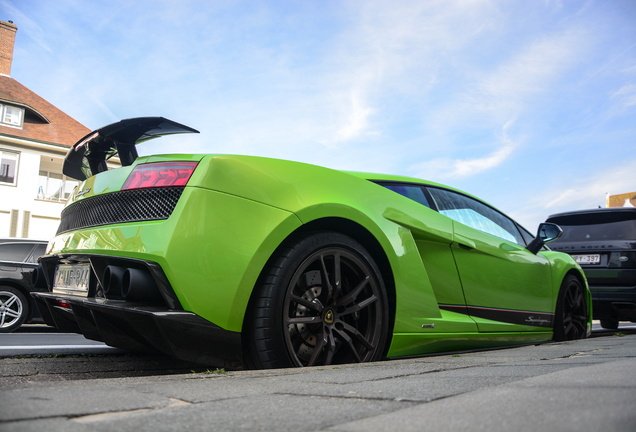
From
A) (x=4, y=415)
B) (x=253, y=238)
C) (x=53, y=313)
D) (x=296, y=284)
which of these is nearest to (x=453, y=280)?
(x=296, y=284)

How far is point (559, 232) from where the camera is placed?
4539 mm

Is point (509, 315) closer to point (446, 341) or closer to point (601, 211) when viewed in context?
point (446, 341)

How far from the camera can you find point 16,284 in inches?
281

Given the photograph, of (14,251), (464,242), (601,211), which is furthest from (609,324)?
(14,251)

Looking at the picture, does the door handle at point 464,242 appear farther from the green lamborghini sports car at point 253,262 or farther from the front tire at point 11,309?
the front tire at point 11,309

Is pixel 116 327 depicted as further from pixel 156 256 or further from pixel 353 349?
pixel 353 349

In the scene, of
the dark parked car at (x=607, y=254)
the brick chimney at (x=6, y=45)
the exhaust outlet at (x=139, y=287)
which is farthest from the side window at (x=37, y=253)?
the brick chimney at (x=6, y=45)

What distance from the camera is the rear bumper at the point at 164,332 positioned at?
210cm

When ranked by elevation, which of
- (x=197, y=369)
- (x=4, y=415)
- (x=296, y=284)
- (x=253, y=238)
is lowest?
(x=197, y=369)

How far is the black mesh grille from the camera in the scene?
230 cm

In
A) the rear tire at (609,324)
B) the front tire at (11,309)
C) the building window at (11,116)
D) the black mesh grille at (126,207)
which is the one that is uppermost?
the building window at (11,116)

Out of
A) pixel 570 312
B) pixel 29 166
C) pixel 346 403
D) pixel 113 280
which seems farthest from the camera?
pixel 29 166

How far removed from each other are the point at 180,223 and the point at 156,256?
6.9 inches

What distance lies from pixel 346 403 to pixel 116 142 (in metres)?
2.18
